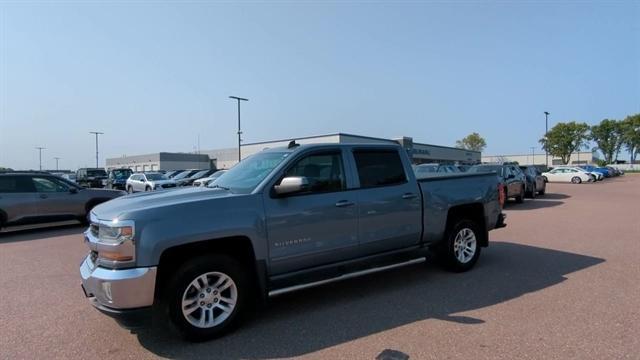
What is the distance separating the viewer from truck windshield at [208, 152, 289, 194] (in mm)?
4992

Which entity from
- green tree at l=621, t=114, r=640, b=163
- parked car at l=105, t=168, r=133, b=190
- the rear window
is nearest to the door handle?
parked car at l=105, t=168, r=133, b=190

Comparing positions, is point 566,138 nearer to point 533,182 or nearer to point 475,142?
point 475,142

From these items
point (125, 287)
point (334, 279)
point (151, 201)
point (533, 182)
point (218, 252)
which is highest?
point (151, 201)

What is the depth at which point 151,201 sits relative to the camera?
4574mm

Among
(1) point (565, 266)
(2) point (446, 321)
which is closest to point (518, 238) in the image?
(1) point (565, 266)

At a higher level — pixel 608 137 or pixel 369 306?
pixel 608 137

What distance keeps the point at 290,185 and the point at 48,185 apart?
36.5ft

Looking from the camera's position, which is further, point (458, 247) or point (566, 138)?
point (566, 138)

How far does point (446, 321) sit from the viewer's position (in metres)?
4.67

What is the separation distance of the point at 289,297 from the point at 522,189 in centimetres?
1616

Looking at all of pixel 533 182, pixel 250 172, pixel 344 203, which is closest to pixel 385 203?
pixel 344 203

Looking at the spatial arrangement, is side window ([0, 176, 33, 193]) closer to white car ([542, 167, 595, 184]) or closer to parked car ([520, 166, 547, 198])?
parked car ([520, 166, 547, 198])

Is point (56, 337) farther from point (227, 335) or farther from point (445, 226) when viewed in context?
point (445, 226)

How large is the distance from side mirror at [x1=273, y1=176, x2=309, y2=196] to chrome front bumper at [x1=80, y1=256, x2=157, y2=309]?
1.48m
